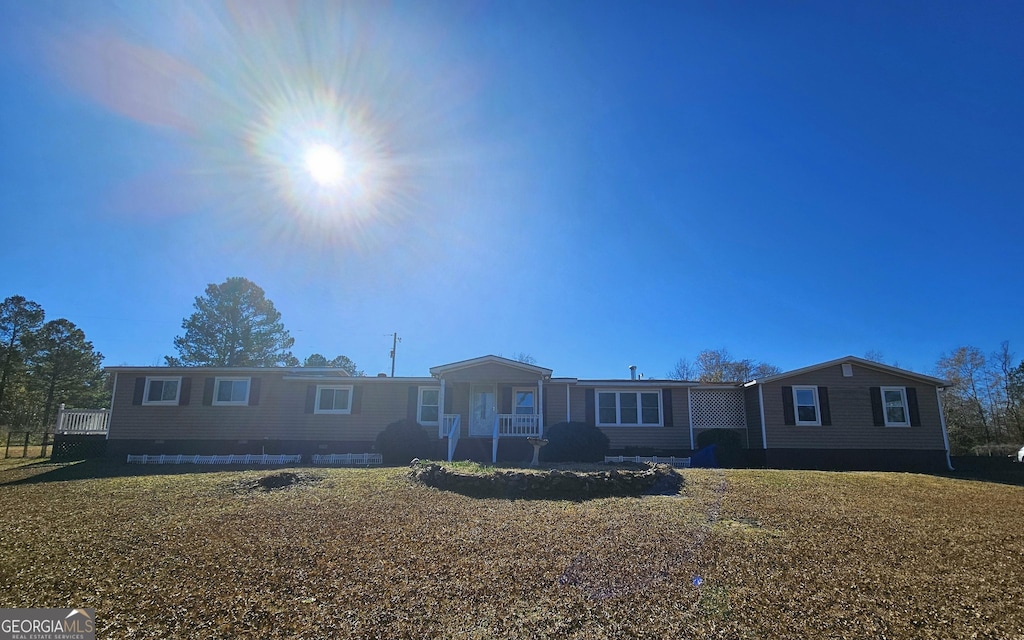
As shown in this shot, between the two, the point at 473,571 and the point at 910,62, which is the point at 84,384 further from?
the point at 910,62

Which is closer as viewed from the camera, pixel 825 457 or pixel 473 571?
pixel 473 571

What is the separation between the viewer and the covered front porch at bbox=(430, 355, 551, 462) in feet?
58.6

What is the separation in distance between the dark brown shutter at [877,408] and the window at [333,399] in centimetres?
1962

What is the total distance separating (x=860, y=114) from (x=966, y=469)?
13781 mm

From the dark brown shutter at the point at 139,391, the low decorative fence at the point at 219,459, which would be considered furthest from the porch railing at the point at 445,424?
the dark brown shutter at the point at 139,391

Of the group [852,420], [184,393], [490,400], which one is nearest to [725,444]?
[852,420]

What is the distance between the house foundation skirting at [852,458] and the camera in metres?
18.0

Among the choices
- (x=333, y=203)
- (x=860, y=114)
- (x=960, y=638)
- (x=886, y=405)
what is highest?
(x=860, y=114)

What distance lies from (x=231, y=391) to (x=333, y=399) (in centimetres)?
393

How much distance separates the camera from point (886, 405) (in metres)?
18.6

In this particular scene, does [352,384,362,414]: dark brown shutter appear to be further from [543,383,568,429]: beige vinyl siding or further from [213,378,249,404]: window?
[543,383,568,429]: beige vinyl siding

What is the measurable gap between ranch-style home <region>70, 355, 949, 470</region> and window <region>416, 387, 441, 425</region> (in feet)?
0.13

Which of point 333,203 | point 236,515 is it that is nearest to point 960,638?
point 236,515

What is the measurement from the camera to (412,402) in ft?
63.9
